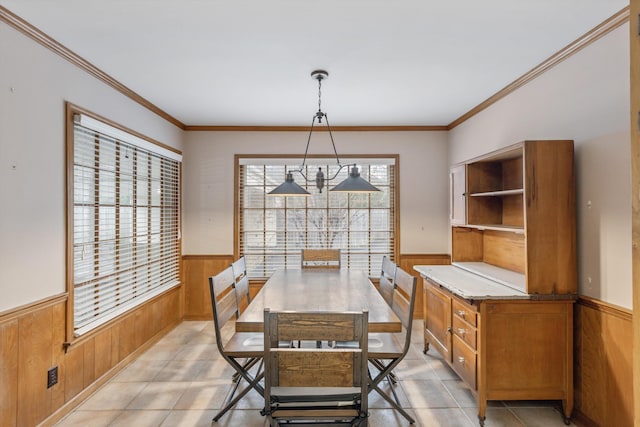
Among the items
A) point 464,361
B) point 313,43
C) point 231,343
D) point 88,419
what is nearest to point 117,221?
point 88,419

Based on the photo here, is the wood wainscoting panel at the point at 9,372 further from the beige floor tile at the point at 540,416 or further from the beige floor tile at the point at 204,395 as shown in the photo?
the beige floor tile at the point at 540,416

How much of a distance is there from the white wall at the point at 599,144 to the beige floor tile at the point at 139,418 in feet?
9.69

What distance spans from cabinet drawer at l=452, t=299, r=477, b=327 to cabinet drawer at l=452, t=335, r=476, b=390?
184mm

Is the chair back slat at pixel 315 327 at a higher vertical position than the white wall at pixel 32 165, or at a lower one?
lower

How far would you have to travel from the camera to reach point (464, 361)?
2.51m

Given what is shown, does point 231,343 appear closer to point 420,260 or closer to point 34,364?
point 34,364

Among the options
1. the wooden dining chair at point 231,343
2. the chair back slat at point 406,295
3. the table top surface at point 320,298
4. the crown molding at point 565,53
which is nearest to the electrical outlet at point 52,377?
the wooden dining chair at point 231,343

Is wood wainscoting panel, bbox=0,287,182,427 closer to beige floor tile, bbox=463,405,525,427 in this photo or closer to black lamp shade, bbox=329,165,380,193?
black lamp shade, bbox=329,165,380,193

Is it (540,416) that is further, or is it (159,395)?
(159,395)

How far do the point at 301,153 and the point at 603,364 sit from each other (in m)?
3.52

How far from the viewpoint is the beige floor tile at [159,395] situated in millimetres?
2516

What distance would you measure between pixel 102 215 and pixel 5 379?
1323mm

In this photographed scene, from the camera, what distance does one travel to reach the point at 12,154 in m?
2.03

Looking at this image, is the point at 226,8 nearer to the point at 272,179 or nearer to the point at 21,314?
the point at 21,314
